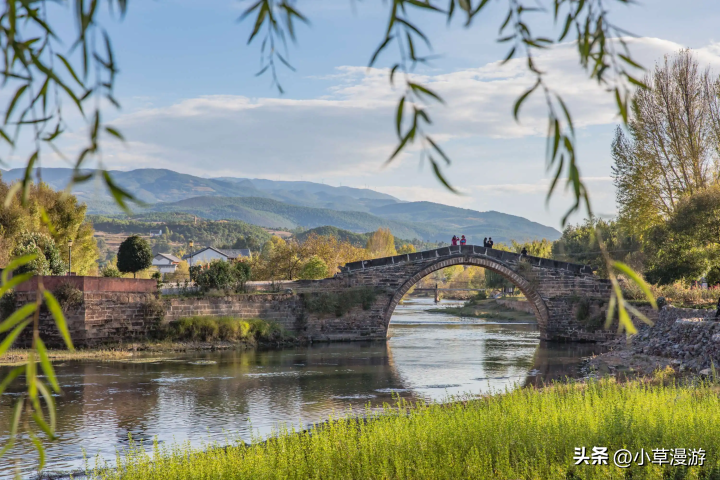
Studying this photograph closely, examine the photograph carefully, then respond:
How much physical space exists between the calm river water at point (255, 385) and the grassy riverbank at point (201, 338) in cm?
141

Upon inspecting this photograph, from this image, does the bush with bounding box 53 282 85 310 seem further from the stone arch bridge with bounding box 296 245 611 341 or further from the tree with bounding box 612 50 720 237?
the tree with bounding box 612 50 720 237

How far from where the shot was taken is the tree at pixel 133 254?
31.1 meters

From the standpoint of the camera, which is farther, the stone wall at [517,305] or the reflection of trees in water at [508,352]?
the stone wall at [517,305]

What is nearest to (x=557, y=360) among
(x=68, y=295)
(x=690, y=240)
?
(x=690, y=240)

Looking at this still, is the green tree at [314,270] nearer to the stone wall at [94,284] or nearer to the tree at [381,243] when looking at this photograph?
the stone wall at [94,284]

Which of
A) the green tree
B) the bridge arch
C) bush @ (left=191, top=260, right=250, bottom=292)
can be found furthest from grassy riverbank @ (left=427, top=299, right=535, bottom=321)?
bush @ (left=191, top=260, right=250, bottom=292)

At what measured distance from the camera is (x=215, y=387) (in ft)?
59.1

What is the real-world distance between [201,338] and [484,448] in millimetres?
22571

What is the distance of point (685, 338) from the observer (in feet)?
60.1

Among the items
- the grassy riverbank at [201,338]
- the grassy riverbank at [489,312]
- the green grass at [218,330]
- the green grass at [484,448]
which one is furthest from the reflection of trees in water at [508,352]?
Result: the green grass at [484,448]

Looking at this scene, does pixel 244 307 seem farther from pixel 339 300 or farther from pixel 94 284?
pixel 94 284

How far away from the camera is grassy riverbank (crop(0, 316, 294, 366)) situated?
25797 mm

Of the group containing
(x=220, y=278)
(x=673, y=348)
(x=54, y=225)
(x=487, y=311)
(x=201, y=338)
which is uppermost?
(x=54, y=225)

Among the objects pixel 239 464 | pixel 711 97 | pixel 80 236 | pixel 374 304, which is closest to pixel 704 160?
pixel 711 97
